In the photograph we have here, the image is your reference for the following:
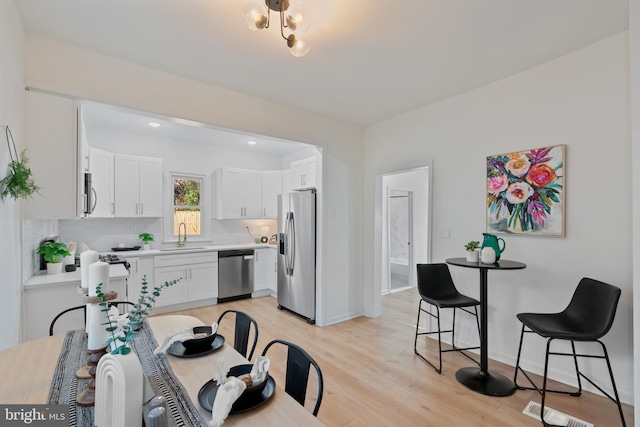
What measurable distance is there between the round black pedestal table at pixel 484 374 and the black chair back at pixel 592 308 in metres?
0.43

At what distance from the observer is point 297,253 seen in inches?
168

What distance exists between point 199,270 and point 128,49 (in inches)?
126

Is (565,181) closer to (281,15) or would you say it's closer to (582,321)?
(582,321)

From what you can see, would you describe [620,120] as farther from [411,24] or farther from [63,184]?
[63,184]

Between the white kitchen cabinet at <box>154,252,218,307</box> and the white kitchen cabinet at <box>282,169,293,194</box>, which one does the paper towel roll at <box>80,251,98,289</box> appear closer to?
the white kitchen cabinet at <box>154,252,218,307</box>

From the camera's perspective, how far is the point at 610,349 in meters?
2.27

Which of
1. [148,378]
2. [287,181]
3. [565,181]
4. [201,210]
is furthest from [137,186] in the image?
[565,181]

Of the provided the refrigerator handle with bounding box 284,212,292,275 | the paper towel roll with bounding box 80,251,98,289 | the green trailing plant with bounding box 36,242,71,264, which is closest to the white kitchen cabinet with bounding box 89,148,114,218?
the green trailing plant with bounding box 36,242,71,264

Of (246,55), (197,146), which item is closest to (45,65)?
(246,55)

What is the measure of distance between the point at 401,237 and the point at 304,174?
2854 mm

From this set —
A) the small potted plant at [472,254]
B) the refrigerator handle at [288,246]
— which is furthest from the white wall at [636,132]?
the refrigerator handle at [288,246]

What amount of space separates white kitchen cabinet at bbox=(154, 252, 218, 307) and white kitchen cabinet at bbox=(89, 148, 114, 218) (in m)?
0.96

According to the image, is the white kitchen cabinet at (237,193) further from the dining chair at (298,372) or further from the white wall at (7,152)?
the dining chair at (298,372)

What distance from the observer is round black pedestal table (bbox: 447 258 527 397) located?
2396 millimetres
